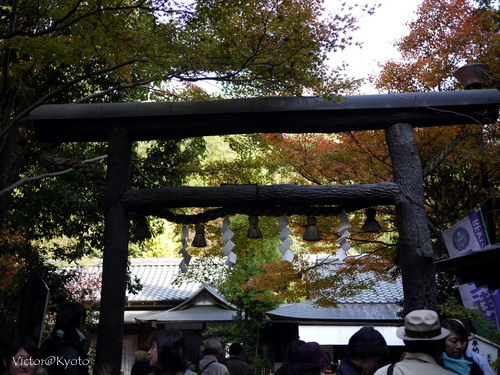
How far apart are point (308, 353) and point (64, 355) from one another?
1.95m

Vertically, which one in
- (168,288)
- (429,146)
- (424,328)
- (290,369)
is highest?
(429,146)

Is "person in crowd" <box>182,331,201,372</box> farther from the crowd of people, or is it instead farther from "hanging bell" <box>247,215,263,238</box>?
"hanging bell" <box>247,215,263,238</box>

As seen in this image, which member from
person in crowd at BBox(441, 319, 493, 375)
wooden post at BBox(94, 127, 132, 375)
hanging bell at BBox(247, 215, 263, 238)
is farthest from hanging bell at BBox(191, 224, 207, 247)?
person in crowd at BBox(441, 319, 493, 375)

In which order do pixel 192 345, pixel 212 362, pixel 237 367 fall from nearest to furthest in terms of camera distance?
Answer: pixel 192 345 → pixel 212 362 → pixel 237 367

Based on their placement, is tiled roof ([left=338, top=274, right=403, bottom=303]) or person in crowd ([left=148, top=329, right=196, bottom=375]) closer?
person in crowd ([left=148, top=329, right=196, bottom=375])

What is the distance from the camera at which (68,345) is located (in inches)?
159

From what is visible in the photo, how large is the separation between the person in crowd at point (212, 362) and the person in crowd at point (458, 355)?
2.39 meters

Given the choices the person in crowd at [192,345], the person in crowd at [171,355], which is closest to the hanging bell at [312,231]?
the person in crowd at [192,345]

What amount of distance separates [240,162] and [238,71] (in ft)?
12.3

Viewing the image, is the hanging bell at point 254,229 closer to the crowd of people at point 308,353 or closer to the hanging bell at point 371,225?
the hanging bell at point 371,225

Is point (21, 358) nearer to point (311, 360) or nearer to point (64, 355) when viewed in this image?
point (64, 355)

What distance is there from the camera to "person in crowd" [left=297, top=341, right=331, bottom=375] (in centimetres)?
427

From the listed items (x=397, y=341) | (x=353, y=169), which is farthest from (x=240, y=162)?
(x=397, y=341)

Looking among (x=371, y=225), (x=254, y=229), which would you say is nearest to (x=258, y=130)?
(x=254, y=229)
